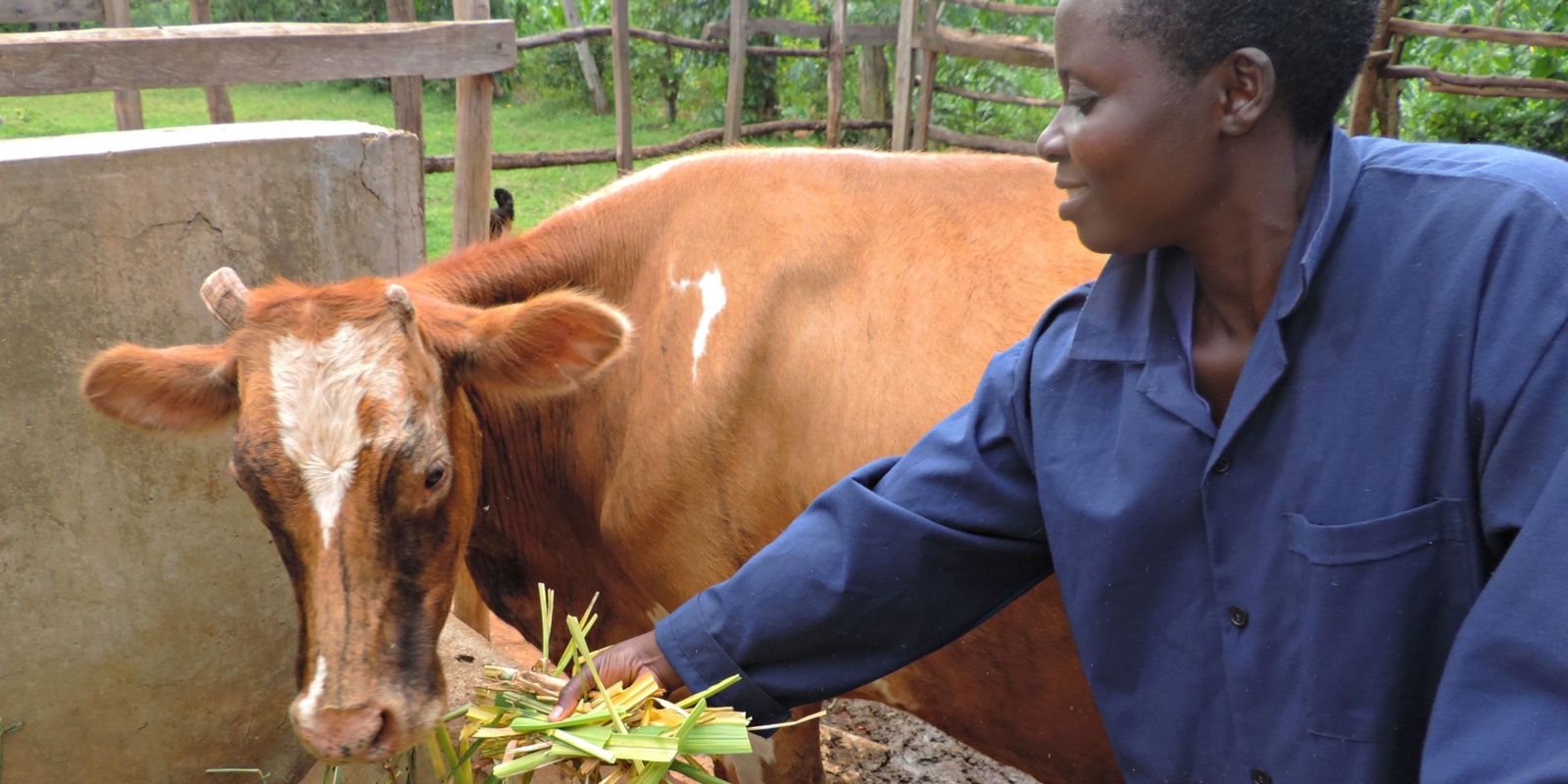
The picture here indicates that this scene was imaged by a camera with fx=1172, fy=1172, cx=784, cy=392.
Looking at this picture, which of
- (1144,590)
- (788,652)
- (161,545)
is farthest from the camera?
(161,545)

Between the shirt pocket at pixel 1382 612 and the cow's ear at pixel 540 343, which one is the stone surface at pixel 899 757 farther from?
the shirt pocket at pixel 1382 612

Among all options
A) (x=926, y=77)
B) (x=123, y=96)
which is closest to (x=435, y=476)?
(x=123, y=96)

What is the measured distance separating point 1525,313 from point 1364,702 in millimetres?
536

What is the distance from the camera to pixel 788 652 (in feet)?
6.77

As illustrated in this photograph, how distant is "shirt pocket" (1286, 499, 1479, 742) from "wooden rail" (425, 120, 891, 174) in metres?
7.28

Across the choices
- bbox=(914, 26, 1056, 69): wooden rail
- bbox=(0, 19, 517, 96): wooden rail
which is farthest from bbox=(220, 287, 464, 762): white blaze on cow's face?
bbox=(914, 26, 1056, 69): wooden rail

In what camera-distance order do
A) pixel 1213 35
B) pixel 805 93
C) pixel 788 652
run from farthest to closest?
pixel 805 93
pixel 788 652
pixel 1213 35

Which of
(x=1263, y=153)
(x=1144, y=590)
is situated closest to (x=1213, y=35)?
(x=1263, y=153)

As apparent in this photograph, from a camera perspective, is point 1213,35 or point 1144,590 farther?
point 1144,590

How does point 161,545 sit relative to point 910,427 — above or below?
below

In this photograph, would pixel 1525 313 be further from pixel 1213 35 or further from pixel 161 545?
pixel 161 545

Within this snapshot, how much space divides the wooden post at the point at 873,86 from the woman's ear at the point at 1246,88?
1119 cm

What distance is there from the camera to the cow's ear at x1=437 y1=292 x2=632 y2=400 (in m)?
2.73

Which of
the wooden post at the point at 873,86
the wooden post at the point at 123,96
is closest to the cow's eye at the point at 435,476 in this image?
the wooden post at the point at 123,96
